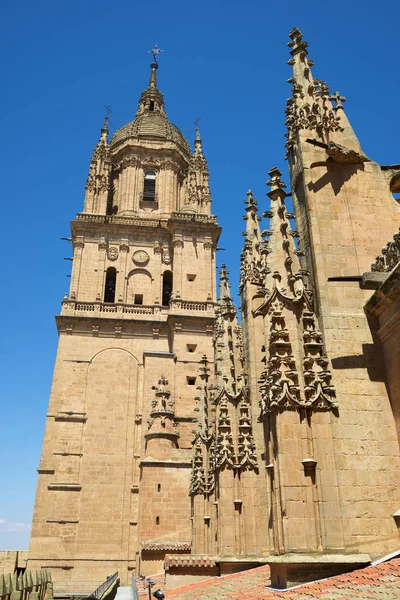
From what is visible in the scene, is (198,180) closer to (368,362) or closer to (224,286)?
(224,286)

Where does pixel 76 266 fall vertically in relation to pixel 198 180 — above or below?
below

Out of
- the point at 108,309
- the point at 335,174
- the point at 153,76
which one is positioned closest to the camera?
the point at 335,174

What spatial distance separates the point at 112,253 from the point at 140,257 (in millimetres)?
1882

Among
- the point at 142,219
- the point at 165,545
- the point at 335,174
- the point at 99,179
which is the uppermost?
the point at 99,179

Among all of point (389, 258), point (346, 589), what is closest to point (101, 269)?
point (389, 258)

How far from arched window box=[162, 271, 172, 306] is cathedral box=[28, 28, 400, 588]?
0.53 ft

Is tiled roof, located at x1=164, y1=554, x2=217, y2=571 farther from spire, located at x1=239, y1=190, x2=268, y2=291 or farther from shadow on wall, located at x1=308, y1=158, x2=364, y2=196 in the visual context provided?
shadow on wall, located at x1=308, y1=158, x2=364, y2=196

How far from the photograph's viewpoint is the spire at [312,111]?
11.9m

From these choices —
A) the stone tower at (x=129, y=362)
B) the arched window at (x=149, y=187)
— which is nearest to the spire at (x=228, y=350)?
the stone tower at (x=129, y=362)

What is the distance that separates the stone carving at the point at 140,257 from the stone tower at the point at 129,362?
0.07 m

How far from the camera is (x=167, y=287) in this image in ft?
123

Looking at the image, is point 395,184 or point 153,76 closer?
point 395,184

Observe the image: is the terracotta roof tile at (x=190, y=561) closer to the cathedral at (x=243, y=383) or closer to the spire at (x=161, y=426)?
the cathedral at (x=243, y=383)

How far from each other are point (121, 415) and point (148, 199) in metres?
16.5
